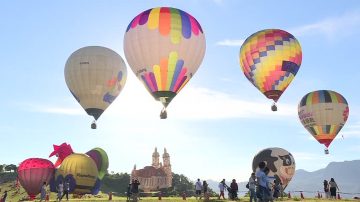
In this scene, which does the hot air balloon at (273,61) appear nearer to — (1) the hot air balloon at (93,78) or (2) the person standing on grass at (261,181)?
(1) the hot air balloon at (93,78)

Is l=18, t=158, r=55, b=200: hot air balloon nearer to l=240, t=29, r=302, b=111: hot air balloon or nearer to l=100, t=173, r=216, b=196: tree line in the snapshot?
l=240, t=29, r=302, b=111: hot air balloon

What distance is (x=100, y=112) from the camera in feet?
163

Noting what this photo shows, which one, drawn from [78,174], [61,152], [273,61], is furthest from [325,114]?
[61,152]

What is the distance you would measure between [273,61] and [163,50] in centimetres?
1477

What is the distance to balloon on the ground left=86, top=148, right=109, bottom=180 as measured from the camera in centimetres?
6307

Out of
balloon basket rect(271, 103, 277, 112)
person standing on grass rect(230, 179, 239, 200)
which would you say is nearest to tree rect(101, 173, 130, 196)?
balloon basket rect(271, 103, 277, 112)

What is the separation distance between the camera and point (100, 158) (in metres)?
63.7

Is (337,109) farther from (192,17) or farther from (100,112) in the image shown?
(100,112)

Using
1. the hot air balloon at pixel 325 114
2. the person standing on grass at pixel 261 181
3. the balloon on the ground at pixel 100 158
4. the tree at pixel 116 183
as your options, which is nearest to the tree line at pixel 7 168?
the tree at pixel 116 183

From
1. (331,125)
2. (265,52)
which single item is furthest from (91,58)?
(331,125)

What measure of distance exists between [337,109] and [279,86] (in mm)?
10909

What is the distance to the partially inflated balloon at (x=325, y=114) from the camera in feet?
181

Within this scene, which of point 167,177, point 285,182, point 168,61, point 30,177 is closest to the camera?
point 168,61

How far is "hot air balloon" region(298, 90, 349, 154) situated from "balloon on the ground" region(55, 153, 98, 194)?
28.0 metres
